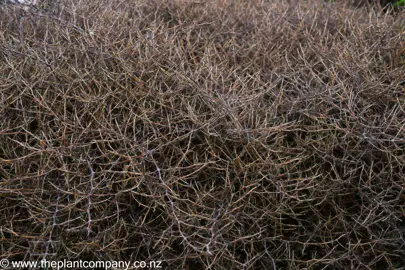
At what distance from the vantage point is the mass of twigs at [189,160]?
1.40 meters


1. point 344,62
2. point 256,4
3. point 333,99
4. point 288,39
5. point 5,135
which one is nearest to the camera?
point 5,135

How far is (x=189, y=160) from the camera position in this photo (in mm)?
1550

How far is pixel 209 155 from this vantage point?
1545 mm

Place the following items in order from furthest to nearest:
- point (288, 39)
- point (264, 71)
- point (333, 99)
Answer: point (288, 39)
point (264, 71)
point (333, 99)

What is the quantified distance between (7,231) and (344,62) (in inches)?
55.8

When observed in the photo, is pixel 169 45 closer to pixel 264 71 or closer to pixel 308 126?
pixel 264 71

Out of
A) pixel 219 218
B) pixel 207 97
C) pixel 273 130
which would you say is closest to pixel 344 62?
pixel 273 130

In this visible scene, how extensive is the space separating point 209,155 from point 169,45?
0.53 meters

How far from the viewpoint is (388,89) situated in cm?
166

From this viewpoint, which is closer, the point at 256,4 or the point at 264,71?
the point at 264,71

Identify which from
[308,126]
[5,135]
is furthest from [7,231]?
[308,126]

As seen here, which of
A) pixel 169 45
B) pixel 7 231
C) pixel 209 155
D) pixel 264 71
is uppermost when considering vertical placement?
pixel 169 45

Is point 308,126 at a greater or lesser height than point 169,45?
lesser

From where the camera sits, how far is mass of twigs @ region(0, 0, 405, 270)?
1396 millimetres
